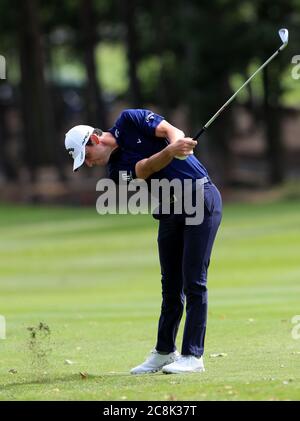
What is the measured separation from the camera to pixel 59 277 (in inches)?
856

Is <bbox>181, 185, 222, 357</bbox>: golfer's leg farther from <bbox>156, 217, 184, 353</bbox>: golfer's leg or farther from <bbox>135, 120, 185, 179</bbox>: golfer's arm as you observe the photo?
<bbox>135, 120, 185, 179</bbox>: golfer's arm

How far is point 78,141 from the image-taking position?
9.13 metres

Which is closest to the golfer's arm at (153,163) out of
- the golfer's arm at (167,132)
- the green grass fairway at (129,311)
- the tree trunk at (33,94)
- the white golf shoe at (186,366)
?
the golfer's arm at (167,132)

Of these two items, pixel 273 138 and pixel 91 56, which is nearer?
pixel 273 138

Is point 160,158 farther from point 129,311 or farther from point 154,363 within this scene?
point 129,311

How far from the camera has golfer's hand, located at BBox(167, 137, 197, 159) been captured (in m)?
8.81

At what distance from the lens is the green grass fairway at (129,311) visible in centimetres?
855

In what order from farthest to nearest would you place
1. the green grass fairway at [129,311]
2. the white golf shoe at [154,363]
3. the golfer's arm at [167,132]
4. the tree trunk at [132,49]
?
the tree trunk at [132,49] < the white golf shoe at [154,363] < the golfer's arm at [167,132] < the green grass fairway at [129,311]

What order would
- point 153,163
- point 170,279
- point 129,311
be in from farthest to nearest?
point 129,311, point 170,279, point 153,163

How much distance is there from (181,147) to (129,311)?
6007 mm

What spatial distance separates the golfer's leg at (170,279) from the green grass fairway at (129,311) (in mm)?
425

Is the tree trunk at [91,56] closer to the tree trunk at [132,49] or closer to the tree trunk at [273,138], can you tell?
the tree trunk at [132,49]

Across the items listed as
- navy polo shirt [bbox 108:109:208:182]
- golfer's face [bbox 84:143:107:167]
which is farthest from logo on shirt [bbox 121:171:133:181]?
golfer's face [bbox 84:143:107:167]

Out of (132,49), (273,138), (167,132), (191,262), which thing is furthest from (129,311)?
(132,49)
